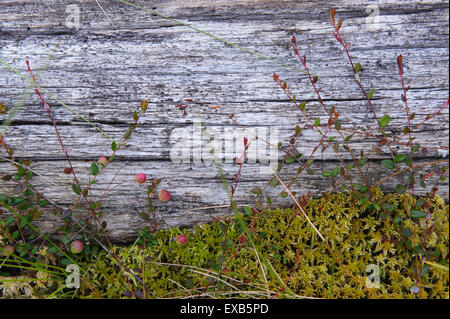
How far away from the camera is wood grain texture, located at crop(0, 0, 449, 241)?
261cm

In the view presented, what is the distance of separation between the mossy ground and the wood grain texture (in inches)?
20.5

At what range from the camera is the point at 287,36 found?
8.63 feet

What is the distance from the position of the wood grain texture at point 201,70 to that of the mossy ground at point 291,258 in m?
0.52

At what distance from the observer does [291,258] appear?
8.80 ft

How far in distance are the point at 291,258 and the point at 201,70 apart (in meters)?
1.71

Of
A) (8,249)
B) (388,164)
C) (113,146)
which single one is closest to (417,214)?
(388,164)

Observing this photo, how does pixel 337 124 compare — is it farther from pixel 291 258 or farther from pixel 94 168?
pixel 94 168

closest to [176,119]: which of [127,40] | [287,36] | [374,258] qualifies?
[127,40]

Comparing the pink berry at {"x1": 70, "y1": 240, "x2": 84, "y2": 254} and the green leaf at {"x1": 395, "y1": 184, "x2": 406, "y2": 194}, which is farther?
the pink berry at {"x1": 70, "y1": 240, "x2": 84, "y2": 254}

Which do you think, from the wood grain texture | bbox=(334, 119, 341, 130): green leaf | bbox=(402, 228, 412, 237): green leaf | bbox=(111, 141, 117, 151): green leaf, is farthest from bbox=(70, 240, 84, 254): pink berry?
bbox=(402, 228, 412, 237): green leaf

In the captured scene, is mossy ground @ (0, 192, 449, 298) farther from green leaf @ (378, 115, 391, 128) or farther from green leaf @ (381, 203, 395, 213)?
green leaf @ (378, 115, 391, 128)

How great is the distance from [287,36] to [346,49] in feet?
1.55
